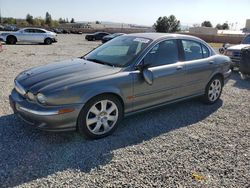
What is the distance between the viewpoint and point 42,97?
3385 millimetres

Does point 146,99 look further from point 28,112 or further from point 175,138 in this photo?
point 28,112

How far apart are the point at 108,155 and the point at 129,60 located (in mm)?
1605

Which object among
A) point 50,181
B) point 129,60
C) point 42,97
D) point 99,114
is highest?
point 129,60

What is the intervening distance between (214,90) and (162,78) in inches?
75.1

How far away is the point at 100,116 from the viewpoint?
3809 millimetres

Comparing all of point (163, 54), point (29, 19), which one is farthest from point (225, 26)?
point (163, 54)

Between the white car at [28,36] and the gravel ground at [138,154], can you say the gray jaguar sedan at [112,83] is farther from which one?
the white car at [28,36]

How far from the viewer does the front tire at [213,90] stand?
5.55m

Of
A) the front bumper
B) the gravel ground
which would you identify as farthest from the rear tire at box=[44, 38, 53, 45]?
the front bumper

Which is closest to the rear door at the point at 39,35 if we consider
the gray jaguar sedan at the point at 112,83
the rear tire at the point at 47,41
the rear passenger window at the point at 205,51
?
the rear tire at the point at 47,41

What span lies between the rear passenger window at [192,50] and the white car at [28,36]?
61.3 ft

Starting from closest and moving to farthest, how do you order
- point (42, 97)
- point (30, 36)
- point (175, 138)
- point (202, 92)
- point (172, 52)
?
point (42, 97), point (175, 138), point (172, 52), point (202, 92), point (30, 36)

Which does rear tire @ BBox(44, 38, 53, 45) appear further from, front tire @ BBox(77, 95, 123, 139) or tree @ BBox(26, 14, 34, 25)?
tree @ BBox(26, 14, 34, 25)

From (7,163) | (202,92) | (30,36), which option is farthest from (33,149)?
(30,36)
